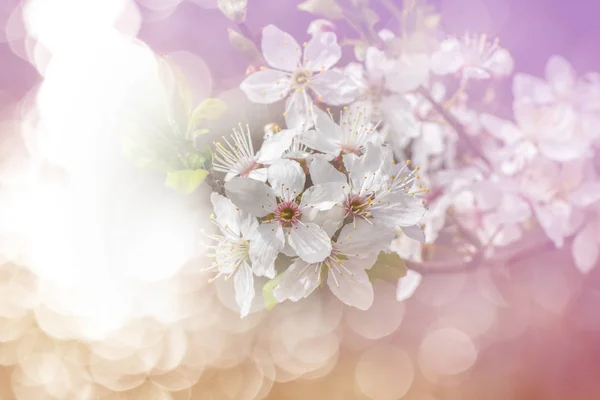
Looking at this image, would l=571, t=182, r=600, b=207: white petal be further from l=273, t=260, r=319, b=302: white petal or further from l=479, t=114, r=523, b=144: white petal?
l=273, t=260, r=319, b=302: white petal

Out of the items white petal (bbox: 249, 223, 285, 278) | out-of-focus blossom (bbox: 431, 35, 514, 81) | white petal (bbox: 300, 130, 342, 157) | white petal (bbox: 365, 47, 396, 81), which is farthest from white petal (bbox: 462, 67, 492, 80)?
white petal (bbox: 249, 223, 285, 278)

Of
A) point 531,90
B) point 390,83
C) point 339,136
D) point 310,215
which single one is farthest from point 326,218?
point 531,90

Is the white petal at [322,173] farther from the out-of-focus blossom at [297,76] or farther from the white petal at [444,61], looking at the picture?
the white petal at [444,61]

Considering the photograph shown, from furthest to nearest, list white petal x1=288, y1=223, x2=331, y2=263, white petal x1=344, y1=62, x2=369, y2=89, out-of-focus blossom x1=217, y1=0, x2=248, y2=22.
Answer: white petal x1=344, y1=62, x2=369, y2=89
out-of-focus blossom x1=217, y1=0, x2=248, y2=22
white petal x1=288, y1=223, x2=331, y2=263

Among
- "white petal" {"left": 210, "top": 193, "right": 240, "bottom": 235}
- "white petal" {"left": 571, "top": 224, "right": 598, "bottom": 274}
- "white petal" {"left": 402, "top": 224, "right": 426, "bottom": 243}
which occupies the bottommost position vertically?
"white petal" {"left": 571, "top": 224, "right": 598, "bottom": 274}

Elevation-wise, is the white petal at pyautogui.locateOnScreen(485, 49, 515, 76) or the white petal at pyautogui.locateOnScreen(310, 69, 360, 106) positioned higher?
the white petal at pyautogui.locateOnScreen(485, 49, 515, 76)

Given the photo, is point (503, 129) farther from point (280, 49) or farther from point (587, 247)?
point (280, 49)

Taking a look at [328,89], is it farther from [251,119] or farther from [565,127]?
[565,127]
